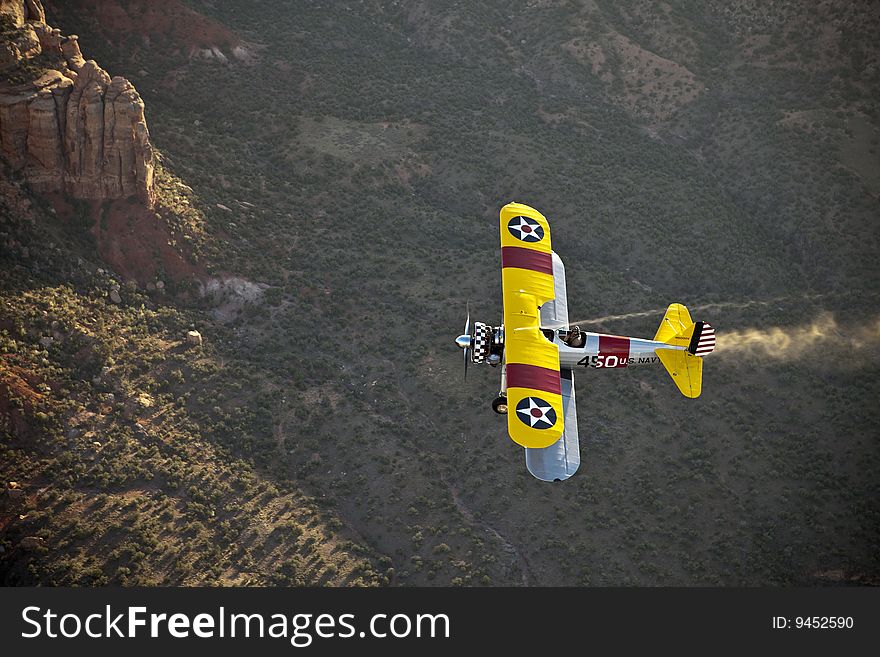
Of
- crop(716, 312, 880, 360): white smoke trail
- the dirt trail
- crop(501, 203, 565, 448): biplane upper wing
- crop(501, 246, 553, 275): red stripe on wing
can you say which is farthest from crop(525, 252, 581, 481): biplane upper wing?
crop(716, 312, 880, 360): white smoke trail

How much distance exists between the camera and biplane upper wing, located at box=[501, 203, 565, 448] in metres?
42.1

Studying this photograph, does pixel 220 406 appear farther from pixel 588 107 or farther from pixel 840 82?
pixel 840 82

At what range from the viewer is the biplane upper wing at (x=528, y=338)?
42.1 metres

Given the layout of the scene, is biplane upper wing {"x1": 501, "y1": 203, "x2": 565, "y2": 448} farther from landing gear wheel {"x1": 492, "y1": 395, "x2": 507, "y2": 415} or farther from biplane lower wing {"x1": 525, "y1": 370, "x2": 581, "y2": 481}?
landing gear wheel {"x1": 492, "y1": 395, "x2": 507, "y2": 415}

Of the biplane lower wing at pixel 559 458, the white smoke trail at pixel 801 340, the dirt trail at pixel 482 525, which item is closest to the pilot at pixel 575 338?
the biplane lower wing at pixel 559 458

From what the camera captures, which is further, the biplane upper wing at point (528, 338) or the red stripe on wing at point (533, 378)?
the red stripe on wing at point (533, 378)

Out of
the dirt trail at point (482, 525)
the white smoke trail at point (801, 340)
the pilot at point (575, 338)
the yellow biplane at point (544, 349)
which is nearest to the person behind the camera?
the yellow biplane at point (544, 349)

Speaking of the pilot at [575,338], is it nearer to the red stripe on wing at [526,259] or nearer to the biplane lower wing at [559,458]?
the biplane lower wing at [559,458]

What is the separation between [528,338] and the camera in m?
46.2

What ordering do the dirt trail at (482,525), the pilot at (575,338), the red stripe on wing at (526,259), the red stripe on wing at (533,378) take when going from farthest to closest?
the red stripe on wing at (526,259) → the pilot at (575,338) → the dirt trail at (482,525) → the red stripe on wing at (533,378)

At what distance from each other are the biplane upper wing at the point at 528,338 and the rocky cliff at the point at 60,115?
2417 cm

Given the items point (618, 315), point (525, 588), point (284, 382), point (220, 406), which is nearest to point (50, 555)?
point (220, 406)

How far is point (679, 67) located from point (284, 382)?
58.3 m

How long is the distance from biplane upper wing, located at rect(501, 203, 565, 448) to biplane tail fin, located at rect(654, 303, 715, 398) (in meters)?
6.72
